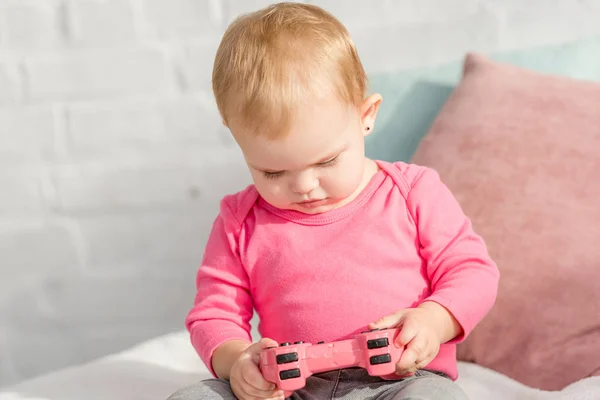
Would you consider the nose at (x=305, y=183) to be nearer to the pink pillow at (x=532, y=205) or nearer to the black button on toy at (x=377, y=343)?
the black button on toy at (x=377, y=343)

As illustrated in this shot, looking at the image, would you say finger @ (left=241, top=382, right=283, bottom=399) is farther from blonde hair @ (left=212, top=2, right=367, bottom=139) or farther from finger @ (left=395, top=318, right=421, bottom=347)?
blonde hair @ (left=212, top=2, right=367, bottom=139)

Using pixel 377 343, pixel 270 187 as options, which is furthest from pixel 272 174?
pixel 377 343

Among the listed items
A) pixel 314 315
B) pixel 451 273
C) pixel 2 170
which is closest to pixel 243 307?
pixel 314 315

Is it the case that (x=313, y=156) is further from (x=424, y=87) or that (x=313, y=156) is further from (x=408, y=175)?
(x=424, y=87)

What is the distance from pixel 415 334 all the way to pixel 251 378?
0.58 feet

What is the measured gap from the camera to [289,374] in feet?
2.66

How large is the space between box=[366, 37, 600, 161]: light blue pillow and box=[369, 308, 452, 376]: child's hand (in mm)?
544

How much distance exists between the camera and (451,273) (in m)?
0.95

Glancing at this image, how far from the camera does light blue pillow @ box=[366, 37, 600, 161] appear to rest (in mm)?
1371

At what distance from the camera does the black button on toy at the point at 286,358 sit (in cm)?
81

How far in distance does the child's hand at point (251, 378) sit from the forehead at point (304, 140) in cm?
19

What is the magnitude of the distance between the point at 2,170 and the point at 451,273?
99cm

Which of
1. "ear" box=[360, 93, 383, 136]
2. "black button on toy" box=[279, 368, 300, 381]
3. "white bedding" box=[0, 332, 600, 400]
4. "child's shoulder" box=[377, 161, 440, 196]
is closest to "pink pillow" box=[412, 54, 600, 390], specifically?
"white bedding" box=[0, 332, 600, 400]

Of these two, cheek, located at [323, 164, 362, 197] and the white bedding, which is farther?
the white bedding
